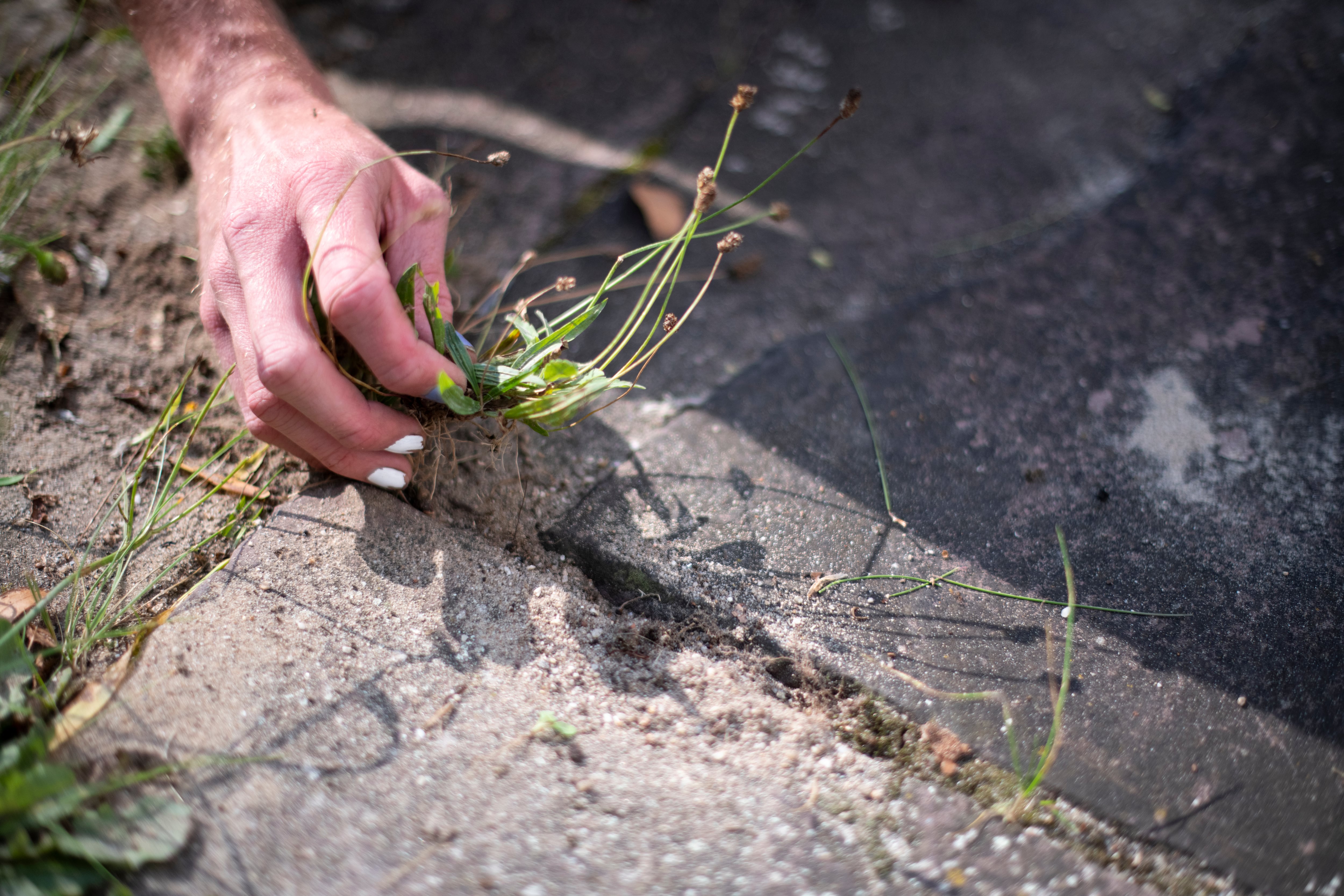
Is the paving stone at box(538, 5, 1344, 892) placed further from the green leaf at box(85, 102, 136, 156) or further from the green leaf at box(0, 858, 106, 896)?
the green leaf at box(85, 102, 136, 156)

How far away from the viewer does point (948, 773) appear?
1.04 metres

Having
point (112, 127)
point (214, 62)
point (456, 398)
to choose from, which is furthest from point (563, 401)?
point (112, 127)

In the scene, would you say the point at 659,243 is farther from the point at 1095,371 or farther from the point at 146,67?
the point at 146,67

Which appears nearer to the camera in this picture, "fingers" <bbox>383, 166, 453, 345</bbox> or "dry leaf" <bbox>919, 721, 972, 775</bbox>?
"dry leaf" <bbox>919, 721, 972, 775</bbox>

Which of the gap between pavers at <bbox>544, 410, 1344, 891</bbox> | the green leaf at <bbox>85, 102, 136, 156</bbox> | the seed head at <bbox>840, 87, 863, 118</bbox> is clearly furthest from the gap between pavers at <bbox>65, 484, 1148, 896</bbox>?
the green leaf at <bbox>85, 102, 136, 156</bbox>

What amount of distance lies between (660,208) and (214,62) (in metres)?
0.92

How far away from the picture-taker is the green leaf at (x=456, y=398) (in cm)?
108

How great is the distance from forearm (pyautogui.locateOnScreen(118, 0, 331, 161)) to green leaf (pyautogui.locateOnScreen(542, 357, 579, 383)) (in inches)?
26.9

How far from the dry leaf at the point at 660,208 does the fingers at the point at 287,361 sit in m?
0.82

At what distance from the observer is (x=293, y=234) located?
3.76 ft

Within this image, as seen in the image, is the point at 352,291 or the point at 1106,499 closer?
the point at 352,291

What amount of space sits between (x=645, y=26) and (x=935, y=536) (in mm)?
1790

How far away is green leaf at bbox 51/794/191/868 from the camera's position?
2.67 ft

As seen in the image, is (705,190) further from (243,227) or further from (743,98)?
(243,227)
